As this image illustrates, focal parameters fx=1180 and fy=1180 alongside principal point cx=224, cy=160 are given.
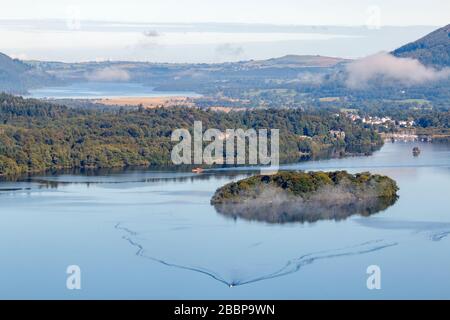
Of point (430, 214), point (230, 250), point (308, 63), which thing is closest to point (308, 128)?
point (430, 214)

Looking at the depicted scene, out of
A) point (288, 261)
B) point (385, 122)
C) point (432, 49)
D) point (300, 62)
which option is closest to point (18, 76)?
point (300, 62)

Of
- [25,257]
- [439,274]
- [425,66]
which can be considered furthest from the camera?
[425,66]

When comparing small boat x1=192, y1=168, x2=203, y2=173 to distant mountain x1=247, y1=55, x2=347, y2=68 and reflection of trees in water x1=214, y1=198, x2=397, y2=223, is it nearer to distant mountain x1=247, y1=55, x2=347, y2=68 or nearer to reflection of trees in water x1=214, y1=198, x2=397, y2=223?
reflection of trees in water x1=214, y1=198, x2=397, y2=223

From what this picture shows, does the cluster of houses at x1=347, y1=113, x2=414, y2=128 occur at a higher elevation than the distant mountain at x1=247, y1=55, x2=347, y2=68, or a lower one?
lower

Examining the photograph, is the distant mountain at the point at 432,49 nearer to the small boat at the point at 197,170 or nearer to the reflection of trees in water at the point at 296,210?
the small boat at the point at 197,170

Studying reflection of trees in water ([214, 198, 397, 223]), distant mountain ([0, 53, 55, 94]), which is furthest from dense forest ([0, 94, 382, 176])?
distant mountain ([0, 53, 55, 94])
